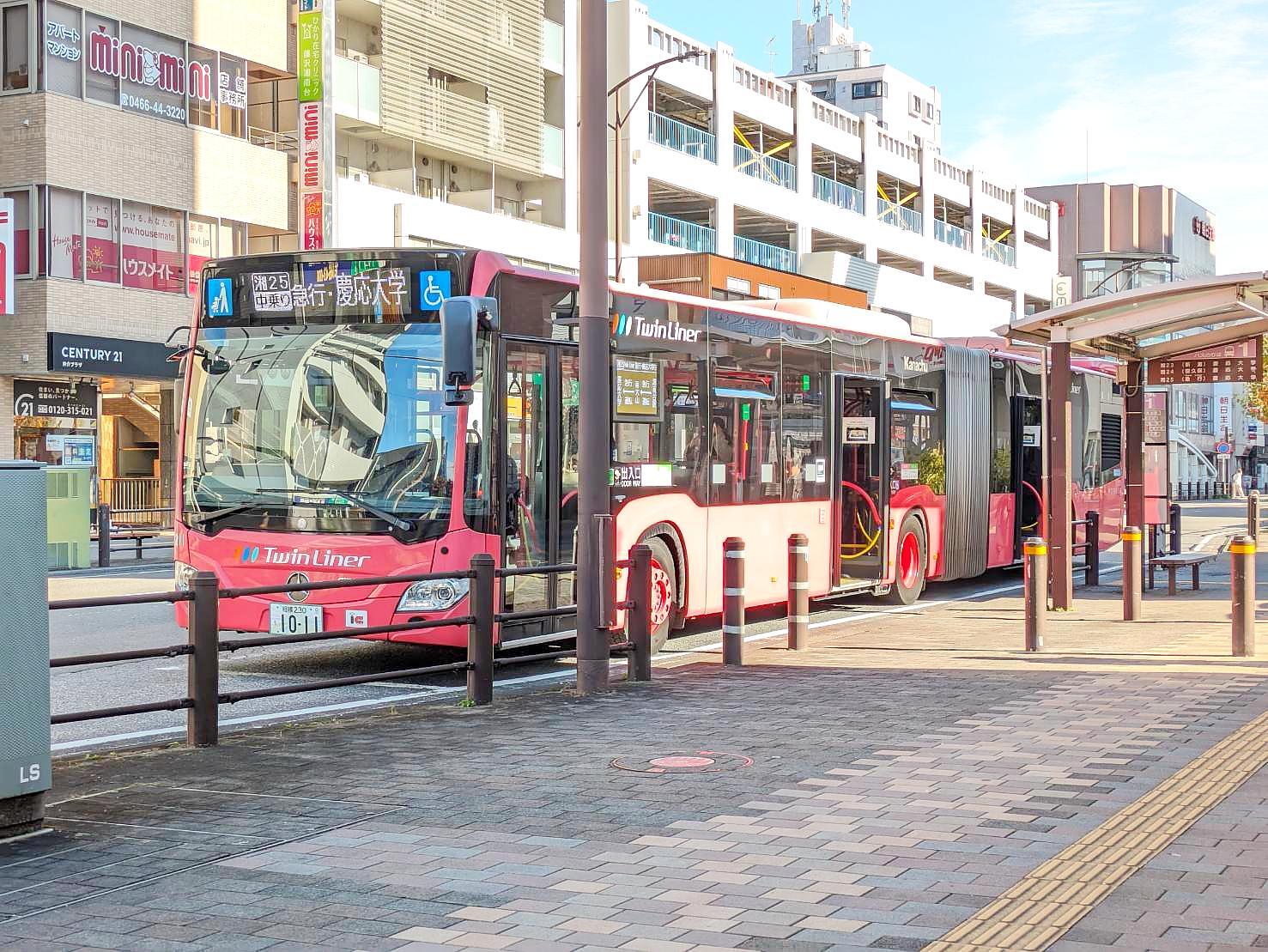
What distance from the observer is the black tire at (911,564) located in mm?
18969

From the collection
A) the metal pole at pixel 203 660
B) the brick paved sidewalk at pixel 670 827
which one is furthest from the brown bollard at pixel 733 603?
the metal pole at pixel 203 660

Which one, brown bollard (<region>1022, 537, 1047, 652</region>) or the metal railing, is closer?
the metal railing

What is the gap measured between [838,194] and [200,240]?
32577mm

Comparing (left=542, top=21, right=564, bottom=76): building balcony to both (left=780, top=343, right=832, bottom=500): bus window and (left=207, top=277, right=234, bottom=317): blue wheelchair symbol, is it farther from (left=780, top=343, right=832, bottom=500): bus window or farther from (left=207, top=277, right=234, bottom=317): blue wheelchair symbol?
(left=207, top=277, right=234, bottom=317): blue wheelchair symbol

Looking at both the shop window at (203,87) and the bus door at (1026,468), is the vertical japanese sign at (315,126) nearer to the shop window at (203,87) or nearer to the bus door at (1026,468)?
the shop window at (203,87)

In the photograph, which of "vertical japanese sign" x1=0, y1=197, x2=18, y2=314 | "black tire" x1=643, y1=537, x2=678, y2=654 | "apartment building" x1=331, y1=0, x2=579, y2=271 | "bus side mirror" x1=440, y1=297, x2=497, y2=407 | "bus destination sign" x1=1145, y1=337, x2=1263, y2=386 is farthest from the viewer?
"apartment building" x1=331, y1=0, x2=579, y2=271

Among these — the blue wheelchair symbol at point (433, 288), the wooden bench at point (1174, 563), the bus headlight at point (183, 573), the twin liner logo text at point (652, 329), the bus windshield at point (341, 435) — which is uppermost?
the blue wheelchair symbol at point (433, 288)

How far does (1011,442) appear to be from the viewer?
22.3m

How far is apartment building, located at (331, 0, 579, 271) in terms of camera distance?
3819 cm

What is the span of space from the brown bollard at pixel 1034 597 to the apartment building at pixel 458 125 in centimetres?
2582

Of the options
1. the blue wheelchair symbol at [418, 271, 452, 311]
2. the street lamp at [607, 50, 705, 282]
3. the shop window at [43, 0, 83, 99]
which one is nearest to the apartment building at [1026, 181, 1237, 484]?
the street lamp at [607, 50, 705, 282]

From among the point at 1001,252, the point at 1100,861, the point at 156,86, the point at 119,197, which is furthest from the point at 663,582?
the point at 1001,252

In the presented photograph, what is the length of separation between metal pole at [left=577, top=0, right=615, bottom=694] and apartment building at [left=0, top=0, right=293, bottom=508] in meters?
24.7

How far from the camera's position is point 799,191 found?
59875mm
